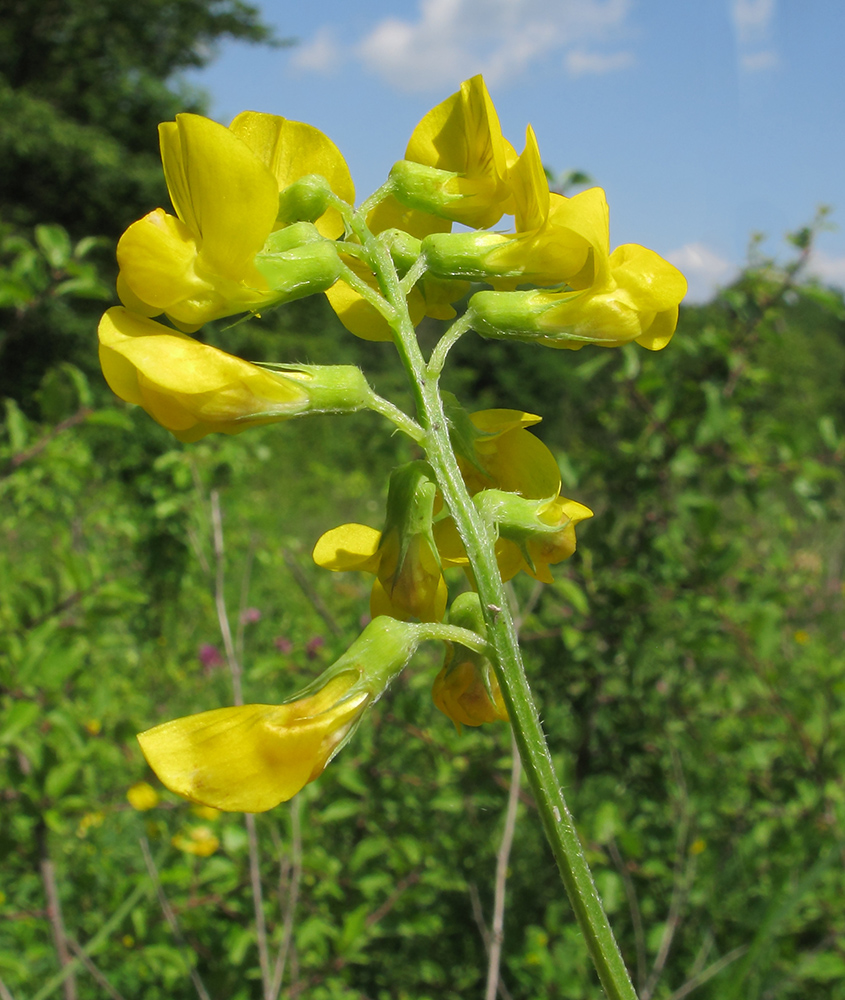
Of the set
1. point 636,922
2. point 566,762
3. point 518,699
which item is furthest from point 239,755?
point 566,762

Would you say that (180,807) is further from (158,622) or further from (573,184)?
(158,622)

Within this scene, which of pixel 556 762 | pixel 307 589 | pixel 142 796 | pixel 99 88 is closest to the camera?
pixel 307 589

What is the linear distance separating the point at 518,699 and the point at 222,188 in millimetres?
431

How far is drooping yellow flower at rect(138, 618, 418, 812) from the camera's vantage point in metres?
0.54

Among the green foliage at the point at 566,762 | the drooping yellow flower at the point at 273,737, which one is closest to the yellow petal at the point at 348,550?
the drooping yellow flower at the point at 273,737

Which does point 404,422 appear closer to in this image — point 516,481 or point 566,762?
point 516,481

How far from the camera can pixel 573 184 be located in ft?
6.45

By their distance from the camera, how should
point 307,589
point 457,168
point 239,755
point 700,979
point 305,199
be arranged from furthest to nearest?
1. point 307,589
2. point 700,979
3. point 457,168
4. point 305,199
5. point 239,755

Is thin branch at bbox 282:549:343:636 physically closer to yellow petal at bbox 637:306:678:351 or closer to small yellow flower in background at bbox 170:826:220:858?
small yellow flower in background at bbox 170:826:220:858

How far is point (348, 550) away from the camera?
753 millimetres

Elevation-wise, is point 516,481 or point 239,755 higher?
point 516,481

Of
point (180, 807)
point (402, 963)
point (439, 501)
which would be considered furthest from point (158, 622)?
point (439, 501)

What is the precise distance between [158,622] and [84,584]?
2.77 meters

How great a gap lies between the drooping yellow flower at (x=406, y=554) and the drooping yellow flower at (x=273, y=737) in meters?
0.07
